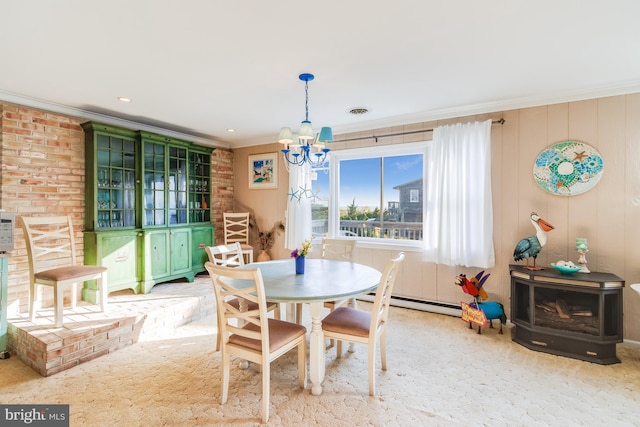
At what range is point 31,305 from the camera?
2.88 meters

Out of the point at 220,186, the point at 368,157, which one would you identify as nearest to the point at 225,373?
the point at 368,157

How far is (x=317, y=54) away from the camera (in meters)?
2.27

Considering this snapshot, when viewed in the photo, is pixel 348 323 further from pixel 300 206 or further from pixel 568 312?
pixel 300 206

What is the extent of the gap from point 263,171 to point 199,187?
1056 millimetres

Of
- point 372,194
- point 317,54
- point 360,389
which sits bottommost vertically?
point 360,389

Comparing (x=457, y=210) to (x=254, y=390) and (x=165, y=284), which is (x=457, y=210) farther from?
(x=165, y=284)

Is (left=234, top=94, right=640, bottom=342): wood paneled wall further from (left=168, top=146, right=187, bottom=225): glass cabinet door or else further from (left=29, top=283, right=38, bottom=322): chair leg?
(left=29, top=283, right=38, bottom=322): chair leg

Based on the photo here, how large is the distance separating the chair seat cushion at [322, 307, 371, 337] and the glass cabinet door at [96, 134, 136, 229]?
310 centimetres

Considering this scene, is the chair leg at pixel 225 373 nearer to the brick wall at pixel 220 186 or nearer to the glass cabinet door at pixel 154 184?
the glass cabinet door at pixel 154 184

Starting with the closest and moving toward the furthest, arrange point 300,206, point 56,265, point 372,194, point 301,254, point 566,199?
1. point 301,254
2. point 566,199
3. point 56,265
4. point 372,194
5. point 300,206

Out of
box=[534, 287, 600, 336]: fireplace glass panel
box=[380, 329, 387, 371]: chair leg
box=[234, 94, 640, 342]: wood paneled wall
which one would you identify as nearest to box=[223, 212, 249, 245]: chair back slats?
box=[234, 94, 640, 342]: wood paneled wall

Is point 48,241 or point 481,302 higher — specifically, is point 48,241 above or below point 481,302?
above

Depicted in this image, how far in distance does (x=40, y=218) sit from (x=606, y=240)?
5543mm

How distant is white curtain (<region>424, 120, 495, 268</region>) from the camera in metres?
3.41
